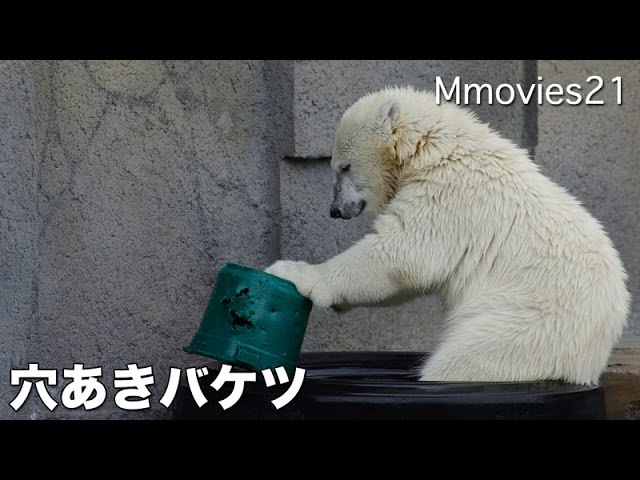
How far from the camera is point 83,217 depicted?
13.2 feet

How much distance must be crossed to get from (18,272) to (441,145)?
1469 millimetres

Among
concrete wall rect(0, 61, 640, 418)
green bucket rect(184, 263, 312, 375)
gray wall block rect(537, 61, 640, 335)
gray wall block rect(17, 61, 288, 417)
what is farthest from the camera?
gray wall block rect(537, 61, 640, 335)

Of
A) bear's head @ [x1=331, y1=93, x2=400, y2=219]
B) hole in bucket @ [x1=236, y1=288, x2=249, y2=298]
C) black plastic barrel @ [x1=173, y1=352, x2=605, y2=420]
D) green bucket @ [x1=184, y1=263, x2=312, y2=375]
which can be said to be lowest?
black plastic barrel @ [x1=173, y1=352, x2=605, y2=420]

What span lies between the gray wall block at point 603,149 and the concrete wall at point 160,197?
0.12 m

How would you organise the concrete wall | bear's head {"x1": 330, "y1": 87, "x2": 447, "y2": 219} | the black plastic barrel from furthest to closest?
1. the concrete wall
2. bear's head {"x1": 330, "y1": 87, "x2": 447, "y2": 219}
3. the black plastic barrel

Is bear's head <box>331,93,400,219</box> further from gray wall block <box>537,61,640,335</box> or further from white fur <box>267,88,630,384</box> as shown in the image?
gray wall block <box>537,61,640,335</box>

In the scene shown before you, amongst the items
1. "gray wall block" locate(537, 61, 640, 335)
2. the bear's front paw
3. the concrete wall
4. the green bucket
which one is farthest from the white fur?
"gray wall block" locate(537, 61, 640, 335)

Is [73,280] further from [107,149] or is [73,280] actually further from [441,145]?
[441,145]

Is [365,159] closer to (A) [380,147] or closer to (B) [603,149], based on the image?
(A) [380,147]

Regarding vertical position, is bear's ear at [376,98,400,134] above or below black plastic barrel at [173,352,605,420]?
above

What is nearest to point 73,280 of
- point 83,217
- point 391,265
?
point 83,217

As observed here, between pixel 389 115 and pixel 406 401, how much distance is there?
1.01 m

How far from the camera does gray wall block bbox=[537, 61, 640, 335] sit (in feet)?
15.4

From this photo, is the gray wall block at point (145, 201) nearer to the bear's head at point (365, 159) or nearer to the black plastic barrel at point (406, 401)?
the bear's head at point (365, 159)
